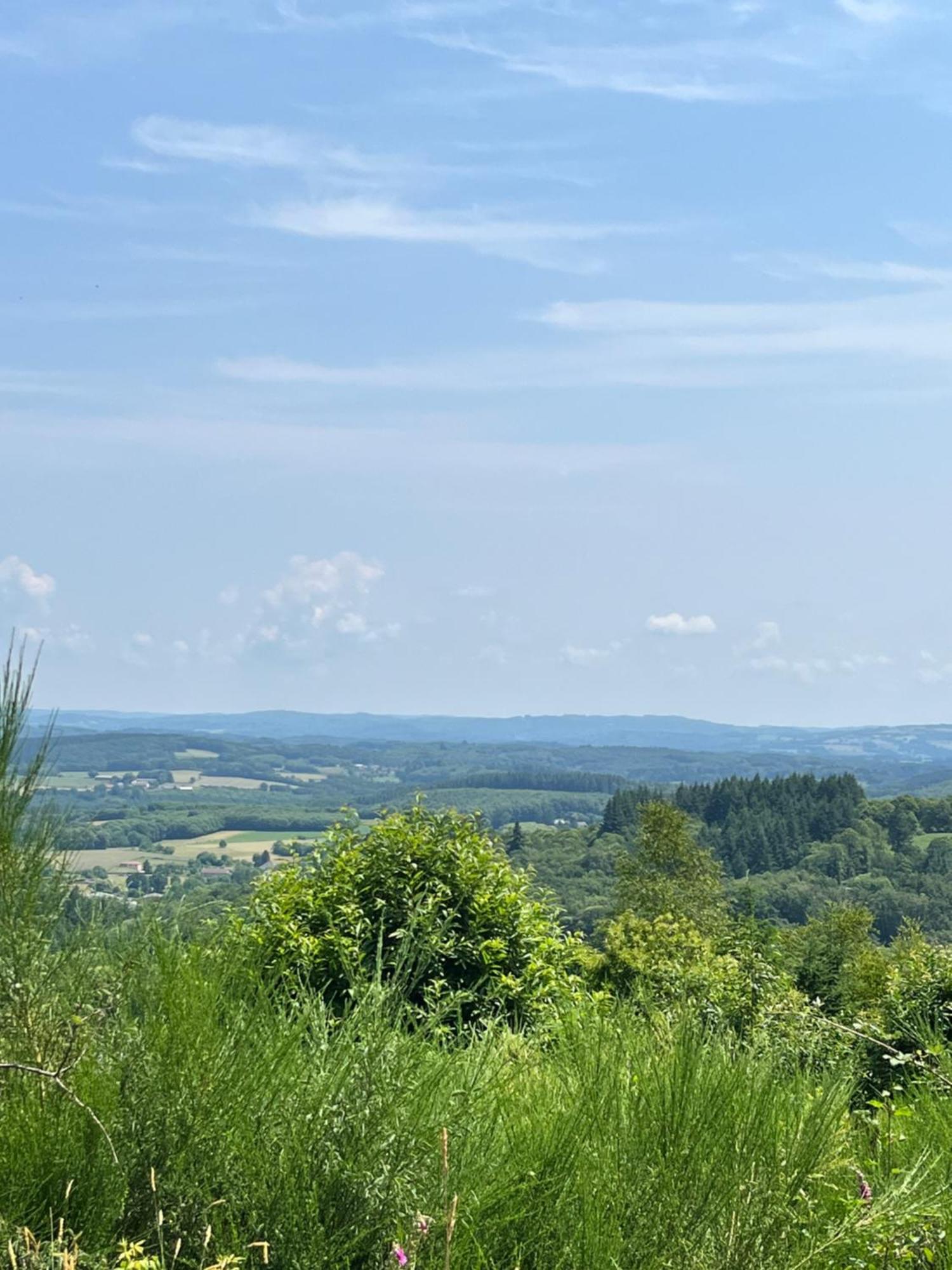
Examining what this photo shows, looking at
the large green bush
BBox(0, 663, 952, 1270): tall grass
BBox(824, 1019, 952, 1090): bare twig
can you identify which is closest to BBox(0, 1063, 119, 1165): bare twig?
BBox(0, 663, 952, 1270): tall grass

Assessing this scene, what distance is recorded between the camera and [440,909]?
10.3m

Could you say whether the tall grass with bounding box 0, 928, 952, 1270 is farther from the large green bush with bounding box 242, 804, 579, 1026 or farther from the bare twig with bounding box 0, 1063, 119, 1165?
the large green bush with bounding box 242, 804, 579, 1026

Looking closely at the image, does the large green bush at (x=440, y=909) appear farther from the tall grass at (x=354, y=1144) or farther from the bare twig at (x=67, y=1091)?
the bare twig at (x=67, y=1091)

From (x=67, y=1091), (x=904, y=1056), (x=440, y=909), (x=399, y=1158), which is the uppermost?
(x=67, y=1091)

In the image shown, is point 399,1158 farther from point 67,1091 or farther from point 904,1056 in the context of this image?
point 904,1056

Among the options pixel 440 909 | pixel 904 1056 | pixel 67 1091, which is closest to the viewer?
pixel 67 1091

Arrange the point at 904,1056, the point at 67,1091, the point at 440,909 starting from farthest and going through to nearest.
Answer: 1. the point at 440,909
2. the point at 904,1056
3. the point at 67,1091

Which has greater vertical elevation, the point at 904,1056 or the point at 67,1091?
the point at 67,1091

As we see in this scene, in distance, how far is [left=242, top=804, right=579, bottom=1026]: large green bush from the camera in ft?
32.9

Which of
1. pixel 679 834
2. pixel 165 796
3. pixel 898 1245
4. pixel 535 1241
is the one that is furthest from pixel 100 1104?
pixel 165 796

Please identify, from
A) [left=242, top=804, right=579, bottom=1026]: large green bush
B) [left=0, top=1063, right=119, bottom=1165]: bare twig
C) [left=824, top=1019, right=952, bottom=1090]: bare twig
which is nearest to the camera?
[left=0, top=1063, right=119, bottom=1165]: bare twig

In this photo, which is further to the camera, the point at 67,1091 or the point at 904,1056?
the point at 904,1056

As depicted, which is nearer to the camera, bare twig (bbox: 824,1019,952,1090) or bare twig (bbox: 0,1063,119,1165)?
bare twig (bbox: 0,1063,119,1165)

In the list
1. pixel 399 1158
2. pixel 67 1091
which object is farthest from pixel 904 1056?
pixel 67 1091
